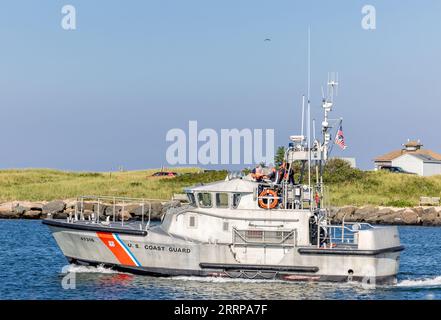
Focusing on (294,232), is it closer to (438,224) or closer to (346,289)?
(346,289)

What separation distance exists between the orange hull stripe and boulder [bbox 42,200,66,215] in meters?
28.7

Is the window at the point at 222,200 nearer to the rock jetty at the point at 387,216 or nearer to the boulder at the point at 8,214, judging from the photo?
the rock jetty at the point at 387,216

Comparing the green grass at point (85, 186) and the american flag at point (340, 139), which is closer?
the american flag at point (340, 139)

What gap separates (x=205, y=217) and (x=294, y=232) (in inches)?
106

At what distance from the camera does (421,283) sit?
90.0ft

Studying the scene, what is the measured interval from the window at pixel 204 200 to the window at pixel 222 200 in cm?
25

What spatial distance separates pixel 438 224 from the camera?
5631 cm

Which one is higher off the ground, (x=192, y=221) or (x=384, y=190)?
(x=384, y=190)

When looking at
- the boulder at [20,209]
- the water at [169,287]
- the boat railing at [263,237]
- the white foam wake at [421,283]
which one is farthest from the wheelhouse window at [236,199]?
the boulder at [20,209]

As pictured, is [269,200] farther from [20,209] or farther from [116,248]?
[20,209]

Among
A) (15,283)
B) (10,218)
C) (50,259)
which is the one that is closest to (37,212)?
(10,218)

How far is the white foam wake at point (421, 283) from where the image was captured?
26.9m

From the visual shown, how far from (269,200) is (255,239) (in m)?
1.24

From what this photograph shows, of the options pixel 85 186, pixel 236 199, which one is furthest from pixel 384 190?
pixel 236 199
